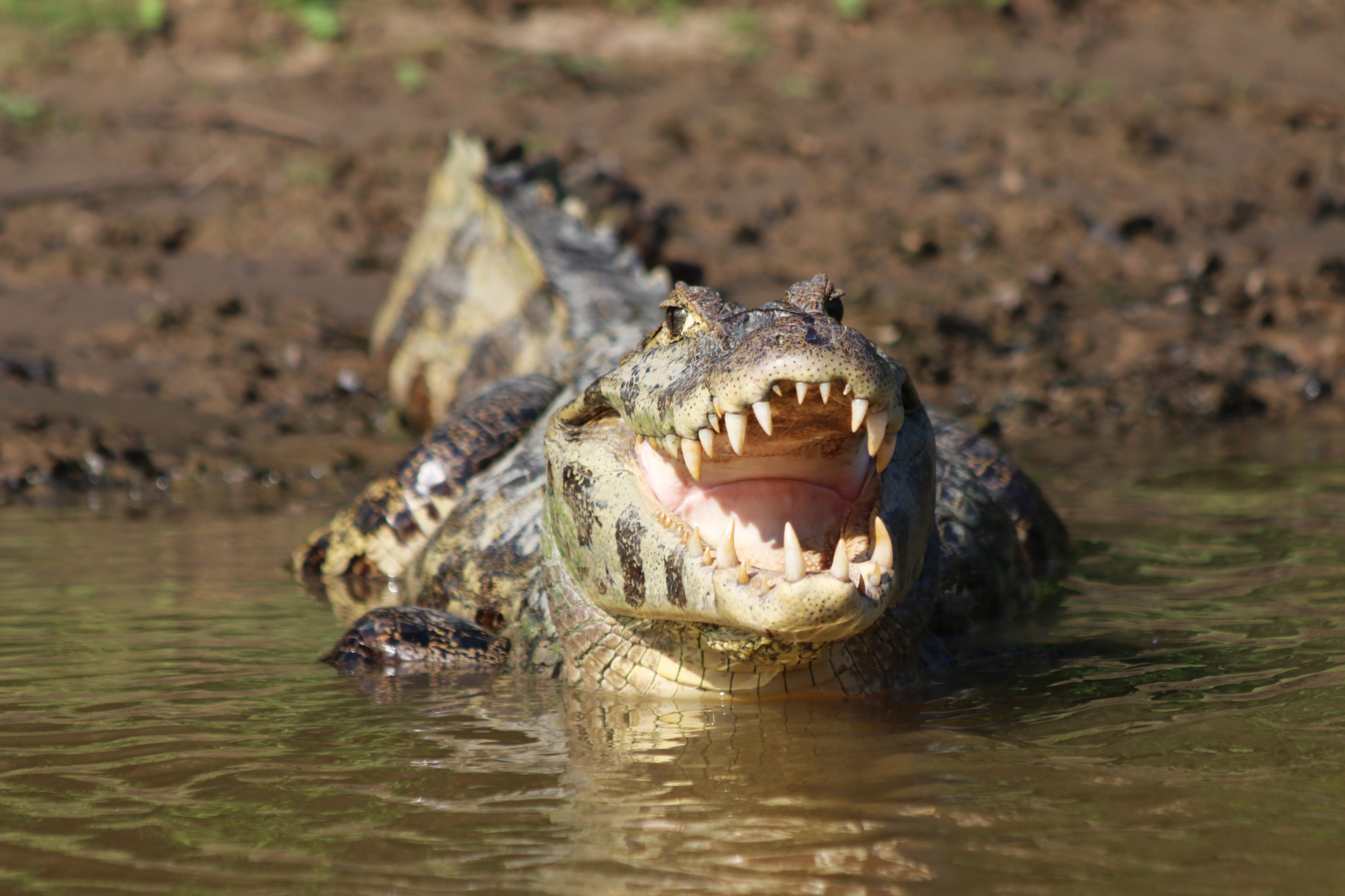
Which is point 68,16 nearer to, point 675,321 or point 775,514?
point 675,321

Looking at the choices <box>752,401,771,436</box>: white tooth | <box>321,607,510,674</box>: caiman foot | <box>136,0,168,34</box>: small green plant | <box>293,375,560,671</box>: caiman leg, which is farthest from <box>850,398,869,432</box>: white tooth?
<box>136,0,168,34</box>: small green plant

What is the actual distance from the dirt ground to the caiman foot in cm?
283

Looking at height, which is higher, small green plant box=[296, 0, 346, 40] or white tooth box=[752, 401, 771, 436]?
small green plant box=[296, 0, 346, 40]

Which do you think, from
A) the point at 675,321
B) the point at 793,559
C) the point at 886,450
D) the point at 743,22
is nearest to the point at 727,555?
the point at 793,559

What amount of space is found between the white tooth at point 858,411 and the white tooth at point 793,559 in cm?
23

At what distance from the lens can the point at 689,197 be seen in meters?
9.49

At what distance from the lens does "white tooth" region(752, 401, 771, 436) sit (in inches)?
102

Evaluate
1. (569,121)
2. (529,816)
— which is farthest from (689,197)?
(529,816)

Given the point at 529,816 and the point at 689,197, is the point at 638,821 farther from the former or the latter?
the point at 689,197

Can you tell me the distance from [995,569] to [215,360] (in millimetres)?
Result: 4849

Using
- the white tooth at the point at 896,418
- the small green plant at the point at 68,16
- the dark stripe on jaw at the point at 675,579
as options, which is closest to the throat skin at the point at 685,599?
the dark stripe on jaw at the point at 675,579

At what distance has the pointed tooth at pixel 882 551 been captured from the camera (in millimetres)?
2656

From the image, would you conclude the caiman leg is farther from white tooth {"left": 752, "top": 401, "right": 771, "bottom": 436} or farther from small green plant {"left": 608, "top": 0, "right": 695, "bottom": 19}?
small green plant {"left": 608, "top": 0, "right": 695, "bottom": 19}

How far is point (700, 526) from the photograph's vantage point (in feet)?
9.59
